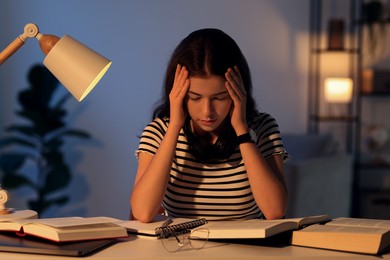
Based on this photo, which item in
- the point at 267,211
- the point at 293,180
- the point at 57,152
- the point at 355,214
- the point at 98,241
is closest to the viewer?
the point at 98,241

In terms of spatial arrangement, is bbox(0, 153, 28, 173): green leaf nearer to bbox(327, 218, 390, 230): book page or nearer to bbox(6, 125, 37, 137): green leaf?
bbox(6, 125, 37, 137): green leaf

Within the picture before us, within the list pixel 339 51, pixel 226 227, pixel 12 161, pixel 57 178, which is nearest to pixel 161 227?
pixel 226 227

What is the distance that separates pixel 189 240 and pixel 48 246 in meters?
0.29

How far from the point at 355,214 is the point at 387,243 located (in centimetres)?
378

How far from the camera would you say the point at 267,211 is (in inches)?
74.5

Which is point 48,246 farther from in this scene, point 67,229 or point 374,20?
point 374,20

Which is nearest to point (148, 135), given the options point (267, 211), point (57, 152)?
point (267, 211)

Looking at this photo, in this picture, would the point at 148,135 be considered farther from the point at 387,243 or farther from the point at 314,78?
the point at 314,78

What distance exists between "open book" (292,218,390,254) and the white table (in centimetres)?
2

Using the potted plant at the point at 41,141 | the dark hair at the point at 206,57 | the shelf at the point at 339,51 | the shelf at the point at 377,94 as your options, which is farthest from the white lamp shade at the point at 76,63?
the shelf at the point at 377,94

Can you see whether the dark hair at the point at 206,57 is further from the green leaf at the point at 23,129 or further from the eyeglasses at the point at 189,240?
the green leaf at the point at 23,129


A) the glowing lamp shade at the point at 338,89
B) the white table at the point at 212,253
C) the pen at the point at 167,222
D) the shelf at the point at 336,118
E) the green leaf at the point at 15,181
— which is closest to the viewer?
the white table at the point at 212,253

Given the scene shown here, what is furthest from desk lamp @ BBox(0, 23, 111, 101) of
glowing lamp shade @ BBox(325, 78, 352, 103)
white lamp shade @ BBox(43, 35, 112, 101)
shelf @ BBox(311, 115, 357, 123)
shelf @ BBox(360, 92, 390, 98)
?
shelf @ BBox(360, 92, 390, 98)

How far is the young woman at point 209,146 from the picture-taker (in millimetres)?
1852
